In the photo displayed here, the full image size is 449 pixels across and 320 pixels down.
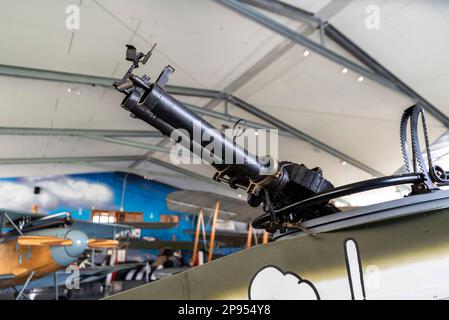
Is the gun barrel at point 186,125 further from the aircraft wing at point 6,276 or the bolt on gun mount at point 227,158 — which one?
the aircraft wing at point 6,276

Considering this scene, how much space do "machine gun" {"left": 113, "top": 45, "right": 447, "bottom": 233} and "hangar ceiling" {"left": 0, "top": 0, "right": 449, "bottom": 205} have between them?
13.8 feet

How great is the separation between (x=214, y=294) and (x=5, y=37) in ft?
17.2

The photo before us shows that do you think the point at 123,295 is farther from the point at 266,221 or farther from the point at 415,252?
the point at 415,252

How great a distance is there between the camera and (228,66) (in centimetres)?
684

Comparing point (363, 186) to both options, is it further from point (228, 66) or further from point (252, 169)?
point (228, 66)

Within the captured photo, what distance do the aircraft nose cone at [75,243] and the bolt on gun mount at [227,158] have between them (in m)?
5.74

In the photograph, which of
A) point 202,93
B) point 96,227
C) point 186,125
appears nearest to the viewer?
point 186,125

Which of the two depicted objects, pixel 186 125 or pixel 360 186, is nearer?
pixel 186 125

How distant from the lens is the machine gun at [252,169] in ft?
3.12

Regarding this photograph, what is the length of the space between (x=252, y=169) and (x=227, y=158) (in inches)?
4.5

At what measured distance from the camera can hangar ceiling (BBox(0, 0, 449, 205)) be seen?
4770mm

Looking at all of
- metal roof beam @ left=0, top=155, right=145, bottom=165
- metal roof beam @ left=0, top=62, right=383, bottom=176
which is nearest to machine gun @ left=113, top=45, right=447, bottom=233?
metal roof beam @ left=0, top=62, right=383, bottom=176

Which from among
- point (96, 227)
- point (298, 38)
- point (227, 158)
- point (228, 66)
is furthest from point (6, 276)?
point (298, 38)

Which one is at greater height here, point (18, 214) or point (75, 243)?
point (18, 214)
